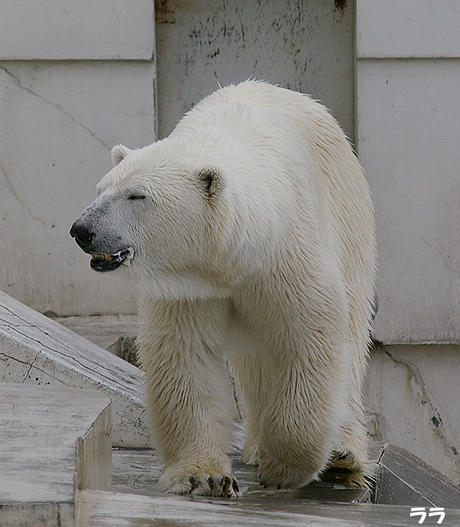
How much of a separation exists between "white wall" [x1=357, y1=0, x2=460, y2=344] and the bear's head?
2830mm

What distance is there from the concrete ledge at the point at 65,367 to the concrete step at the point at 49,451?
492 mm

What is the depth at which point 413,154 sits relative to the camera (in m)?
5.00

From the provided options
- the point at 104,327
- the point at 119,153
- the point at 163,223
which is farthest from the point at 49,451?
the point at 104,327

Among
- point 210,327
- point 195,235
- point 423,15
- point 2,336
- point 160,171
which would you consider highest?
point 423,15

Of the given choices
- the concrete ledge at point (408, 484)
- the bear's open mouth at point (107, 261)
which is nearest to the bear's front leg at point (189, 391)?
the bear's open mouth at point (107, 261)

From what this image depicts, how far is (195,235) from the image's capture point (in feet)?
7.68

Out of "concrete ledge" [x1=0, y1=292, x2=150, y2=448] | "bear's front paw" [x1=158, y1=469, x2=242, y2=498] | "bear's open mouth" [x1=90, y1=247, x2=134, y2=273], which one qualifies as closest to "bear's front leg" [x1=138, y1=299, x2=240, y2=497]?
"bear's front paw" [x1=158, y1=469, x2=242, y2=498]

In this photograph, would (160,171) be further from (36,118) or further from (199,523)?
(36,118)

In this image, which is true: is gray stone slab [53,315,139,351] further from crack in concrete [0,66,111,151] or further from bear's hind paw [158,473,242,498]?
bear's hind paw [158,473,242,498]

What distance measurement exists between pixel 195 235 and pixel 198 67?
333 cm

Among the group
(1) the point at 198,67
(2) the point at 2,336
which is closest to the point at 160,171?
(2) the point at 2,336

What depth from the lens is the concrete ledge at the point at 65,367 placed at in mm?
3293

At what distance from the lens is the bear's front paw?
8.18 ft

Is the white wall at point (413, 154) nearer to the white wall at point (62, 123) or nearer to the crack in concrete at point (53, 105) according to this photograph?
the white wall at point (62, 123)
